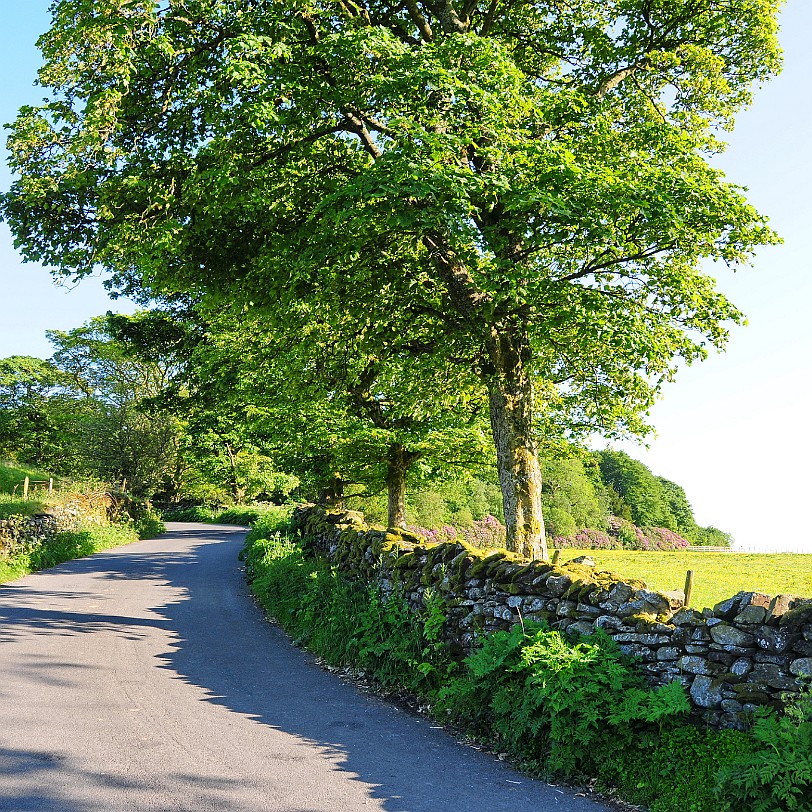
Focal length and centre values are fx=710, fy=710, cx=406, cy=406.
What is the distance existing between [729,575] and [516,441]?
468 inches

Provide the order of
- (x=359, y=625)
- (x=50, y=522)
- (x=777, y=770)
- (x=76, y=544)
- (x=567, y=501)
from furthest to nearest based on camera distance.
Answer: (x=567, y=501) < (x=50, y=522) < (x=76, y=544) < (x=359, y=625) < (x=777, y=770)

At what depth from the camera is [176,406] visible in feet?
100

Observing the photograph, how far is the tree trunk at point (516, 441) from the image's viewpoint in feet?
40.9

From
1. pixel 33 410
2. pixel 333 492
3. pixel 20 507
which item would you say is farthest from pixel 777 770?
pixel 33 410

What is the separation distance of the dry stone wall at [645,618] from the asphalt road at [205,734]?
1359mm

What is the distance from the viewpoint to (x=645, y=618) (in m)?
6.78

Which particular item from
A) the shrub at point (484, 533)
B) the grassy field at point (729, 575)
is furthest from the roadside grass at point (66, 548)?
the grassy field at point (729, 575)

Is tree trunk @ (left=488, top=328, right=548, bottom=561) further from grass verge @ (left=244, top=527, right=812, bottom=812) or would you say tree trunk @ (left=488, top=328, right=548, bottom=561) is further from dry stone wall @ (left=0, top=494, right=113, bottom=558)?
dry stone wall @ (left=0, top=494, right=113, bottom=558)

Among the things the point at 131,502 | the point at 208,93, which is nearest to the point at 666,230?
the point at 208,93

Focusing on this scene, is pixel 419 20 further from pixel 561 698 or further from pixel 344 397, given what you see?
pixel 561 698

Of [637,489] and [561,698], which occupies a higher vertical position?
[637,489]

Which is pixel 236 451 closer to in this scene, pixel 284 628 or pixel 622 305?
pixel 284 628

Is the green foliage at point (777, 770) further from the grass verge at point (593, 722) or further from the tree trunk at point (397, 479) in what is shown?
the tree trunk at point (397, 479)

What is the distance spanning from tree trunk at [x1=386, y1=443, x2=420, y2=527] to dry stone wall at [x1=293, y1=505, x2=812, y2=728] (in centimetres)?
1224
